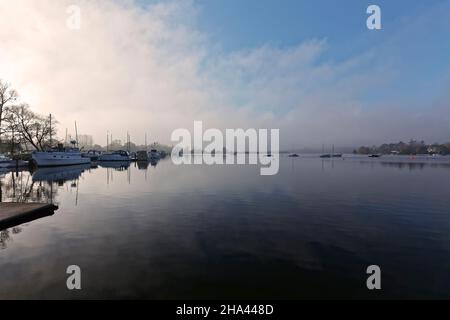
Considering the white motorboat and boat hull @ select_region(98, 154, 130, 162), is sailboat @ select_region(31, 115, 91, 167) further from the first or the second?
boat hull @ select_region(98, 154, 130, 162)

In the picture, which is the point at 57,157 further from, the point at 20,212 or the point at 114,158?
the point at 20,212

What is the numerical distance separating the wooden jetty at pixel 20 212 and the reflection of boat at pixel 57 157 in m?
49.6

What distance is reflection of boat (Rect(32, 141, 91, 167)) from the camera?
53688mm

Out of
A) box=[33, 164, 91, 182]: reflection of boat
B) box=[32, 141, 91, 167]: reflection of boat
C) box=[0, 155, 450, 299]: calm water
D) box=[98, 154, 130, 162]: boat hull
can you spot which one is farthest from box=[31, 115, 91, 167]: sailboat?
box=[0, 155, 450, 299]: calm water

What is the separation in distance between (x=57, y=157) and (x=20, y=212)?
5501cm

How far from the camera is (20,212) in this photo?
1253 cm

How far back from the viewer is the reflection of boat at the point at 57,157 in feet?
176

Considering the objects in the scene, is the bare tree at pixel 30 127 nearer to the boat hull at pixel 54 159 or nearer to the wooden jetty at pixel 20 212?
the boat hull at pixel 54 159

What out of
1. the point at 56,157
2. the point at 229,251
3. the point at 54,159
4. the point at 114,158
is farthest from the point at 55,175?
the point at 114,158

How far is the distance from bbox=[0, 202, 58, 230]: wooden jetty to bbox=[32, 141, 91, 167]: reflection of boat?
49.6 metres
